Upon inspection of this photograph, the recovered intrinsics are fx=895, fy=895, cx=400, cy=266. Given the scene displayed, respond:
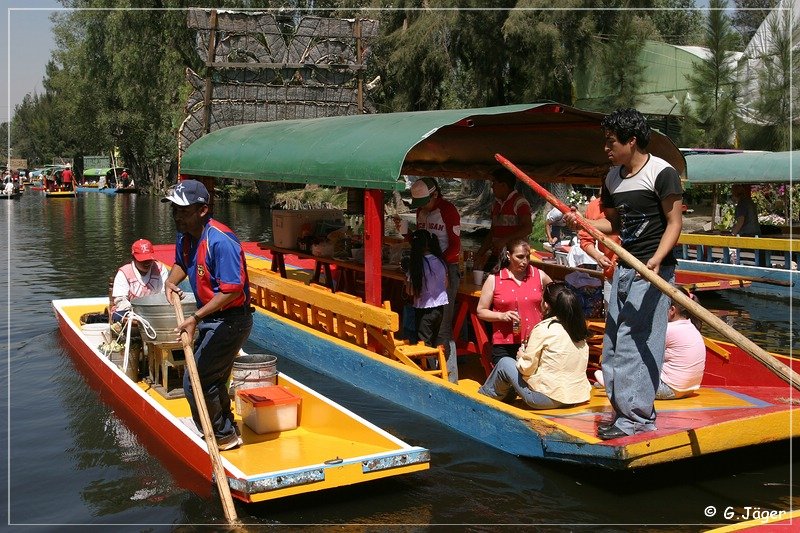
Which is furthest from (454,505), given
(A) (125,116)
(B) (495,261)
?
(A) (125,116)

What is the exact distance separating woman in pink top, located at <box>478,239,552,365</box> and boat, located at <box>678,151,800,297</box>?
10744 millimetres

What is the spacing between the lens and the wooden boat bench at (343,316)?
30.0 feet

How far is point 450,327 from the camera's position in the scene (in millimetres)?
9688

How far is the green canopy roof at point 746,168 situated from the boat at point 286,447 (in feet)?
39.5

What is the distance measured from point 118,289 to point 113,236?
19.6 metres

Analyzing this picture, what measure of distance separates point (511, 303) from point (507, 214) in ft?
5.96

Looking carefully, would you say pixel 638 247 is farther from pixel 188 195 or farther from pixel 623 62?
pixel 623 62

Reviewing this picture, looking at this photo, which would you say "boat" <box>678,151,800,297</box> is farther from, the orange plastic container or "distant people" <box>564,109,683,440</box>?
the orange plastic container

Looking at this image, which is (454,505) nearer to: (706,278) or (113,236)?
(706,278)

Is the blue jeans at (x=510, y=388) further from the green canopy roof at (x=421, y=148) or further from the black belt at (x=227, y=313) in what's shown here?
the black belt at (x=227, y=313)

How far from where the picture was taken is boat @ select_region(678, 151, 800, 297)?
17453 mm

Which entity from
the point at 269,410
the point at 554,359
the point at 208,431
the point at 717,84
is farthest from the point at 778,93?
the point at 208,431

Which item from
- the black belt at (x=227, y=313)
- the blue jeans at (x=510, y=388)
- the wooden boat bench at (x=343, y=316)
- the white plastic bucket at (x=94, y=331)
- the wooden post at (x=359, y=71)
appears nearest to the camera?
the black belt at (x=227, y=313)

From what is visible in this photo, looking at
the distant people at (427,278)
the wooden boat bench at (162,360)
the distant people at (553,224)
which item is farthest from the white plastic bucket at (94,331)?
the distant people at (553,224)
